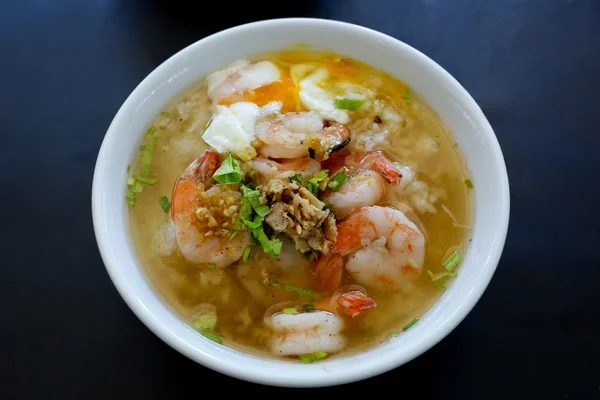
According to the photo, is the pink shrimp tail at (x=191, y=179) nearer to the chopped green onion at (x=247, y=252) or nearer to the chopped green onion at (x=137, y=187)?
the chopped green onion at (x=137, y=187)

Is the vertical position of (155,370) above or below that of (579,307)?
below

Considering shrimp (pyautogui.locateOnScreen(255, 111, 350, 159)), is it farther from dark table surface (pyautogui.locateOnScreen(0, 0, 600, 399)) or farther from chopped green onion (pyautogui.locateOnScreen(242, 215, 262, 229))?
dark table surface (pyautogui.locateOnScreen(0, 0, 600, 399))

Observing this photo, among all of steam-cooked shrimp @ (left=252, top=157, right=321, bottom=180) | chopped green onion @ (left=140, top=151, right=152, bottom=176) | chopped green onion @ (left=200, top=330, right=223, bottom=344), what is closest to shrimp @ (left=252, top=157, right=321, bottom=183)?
steam-cooked shrimp @ (left=252, top=157, right=321, bottom=180)

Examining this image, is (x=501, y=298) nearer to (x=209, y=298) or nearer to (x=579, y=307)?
(x=579, y=307)

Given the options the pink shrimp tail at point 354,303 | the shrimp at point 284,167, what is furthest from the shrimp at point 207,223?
the pink shrimp tail at point 354,303

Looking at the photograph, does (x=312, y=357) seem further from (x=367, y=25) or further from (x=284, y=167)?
(x=367, y=25)

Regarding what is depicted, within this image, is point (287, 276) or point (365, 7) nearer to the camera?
point (287, 276)

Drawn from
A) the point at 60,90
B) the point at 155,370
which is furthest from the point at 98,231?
the point at 60,90
